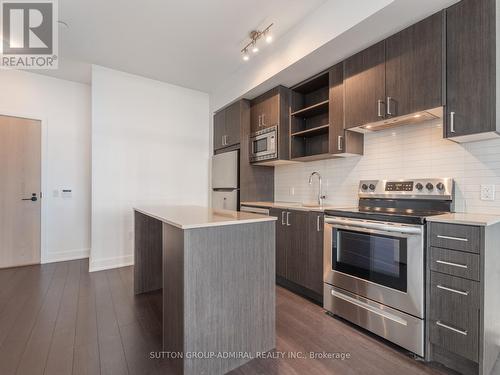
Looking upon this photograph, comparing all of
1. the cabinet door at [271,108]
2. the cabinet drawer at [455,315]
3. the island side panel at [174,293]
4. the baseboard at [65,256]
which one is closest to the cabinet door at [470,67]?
the cabinet drawer at [455,315]

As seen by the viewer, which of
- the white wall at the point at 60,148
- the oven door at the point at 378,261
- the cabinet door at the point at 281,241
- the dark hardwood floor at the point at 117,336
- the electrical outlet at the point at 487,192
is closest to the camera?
the dark hardwood floor at the point at 117,336

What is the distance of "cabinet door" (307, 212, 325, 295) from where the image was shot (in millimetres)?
2381

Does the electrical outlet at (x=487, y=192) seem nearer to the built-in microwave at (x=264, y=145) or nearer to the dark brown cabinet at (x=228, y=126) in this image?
the built-in microwave at (x=264, y=145)

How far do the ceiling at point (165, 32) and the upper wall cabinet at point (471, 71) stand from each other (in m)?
1.13

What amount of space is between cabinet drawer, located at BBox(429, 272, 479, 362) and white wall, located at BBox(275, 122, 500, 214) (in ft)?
2.37

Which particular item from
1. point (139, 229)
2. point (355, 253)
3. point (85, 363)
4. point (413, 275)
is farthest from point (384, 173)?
point (85, 363)

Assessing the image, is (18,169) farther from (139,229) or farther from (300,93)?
(300,93)

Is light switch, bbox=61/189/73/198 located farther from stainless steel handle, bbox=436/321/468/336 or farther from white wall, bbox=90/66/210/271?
stainless steel handle, bbox=436/321/468/336

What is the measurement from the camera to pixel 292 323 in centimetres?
211

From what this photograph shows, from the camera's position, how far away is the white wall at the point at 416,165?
1890 millimetres

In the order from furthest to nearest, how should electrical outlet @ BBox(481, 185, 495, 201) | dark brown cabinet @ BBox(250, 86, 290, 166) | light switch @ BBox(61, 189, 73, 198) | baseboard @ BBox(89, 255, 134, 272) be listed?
light switch @ BBox(61, 189, 73, 198) < baseboard @ BBox(89, 255, 134, 272) < dark brown cabinet @ BBox(250, 86, 290, 166) < electrical outlet @ BBox(481, 185, 495, 201)

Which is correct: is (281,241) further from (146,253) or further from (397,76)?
(397,76)

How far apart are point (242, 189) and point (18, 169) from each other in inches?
126

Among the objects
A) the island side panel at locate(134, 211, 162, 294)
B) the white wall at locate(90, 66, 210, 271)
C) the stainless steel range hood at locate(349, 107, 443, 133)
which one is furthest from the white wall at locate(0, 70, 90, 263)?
the stainless steel range hood at locate(349, 107, 443, 133)
